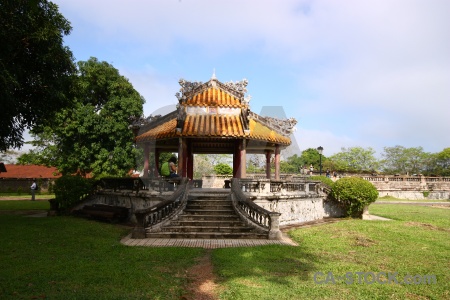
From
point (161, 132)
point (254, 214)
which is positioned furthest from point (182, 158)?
point (254, 214)

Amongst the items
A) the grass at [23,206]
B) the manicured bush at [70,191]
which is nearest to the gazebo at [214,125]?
the manicured bush at [70,191]

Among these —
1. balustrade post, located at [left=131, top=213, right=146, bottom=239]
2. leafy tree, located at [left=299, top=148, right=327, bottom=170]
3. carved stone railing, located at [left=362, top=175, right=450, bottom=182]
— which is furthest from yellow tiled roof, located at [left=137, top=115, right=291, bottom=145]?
leafy tree, located at [left=299, top=148, right=327, bottom=170]

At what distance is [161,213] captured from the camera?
12102 millimetres

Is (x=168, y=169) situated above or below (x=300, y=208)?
above

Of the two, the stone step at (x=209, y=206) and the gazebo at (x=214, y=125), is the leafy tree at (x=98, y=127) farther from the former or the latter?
the stone step at (x=209, y=206)

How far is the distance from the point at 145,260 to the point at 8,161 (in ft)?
218

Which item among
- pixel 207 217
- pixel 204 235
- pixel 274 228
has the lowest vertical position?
pixel 204 235

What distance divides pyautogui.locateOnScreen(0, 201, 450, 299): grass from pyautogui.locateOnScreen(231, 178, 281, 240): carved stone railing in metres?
1.04

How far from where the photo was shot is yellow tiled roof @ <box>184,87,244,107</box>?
53.0ft

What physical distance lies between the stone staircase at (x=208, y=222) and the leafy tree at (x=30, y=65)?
7.16 m

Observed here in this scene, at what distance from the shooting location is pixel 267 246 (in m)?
9.69

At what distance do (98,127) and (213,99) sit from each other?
16621 mm

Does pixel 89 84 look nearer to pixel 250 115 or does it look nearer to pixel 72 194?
pixel 72 194

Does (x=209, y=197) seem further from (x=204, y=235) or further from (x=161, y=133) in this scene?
(x=161, y=133)
